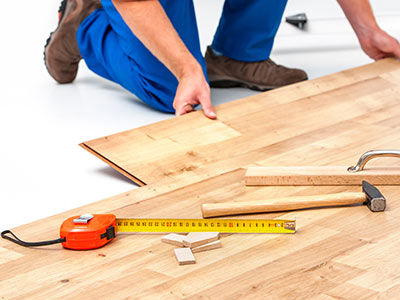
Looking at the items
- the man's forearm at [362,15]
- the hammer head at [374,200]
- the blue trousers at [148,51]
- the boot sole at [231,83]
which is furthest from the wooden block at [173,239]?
the man's forearm at [362,15]

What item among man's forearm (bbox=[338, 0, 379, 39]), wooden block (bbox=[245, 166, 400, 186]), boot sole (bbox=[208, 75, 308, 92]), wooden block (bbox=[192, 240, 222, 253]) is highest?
man's forearm (bbox=[338, 0, 379, 39])

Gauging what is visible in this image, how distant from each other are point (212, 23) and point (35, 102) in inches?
65.5

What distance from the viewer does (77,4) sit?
10.7 feet

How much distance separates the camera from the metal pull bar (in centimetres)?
182

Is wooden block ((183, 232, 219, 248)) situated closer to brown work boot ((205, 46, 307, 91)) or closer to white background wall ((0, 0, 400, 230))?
white background wall ((0, 0, 400, 230))

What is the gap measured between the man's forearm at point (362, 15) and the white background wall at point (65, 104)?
1.30 feet

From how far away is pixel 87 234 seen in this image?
1621 millimetres

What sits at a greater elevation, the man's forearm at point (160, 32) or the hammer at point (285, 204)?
the man's forearm at point (160, 32)

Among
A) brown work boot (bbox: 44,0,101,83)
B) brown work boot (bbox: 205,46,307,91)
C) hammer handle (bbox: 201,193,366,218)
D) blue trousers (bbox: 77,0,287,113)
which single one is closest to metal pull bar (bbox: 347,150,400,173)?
hammer handle (bbox: 201,193,366,218)

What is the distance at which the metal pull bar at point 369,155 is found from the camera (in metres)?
1.82

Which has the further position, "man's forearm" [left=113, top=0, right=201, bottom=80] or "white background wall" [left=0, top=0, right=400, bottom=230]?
"man's forearm" [left=113, top=0, right=201, bottom=80]

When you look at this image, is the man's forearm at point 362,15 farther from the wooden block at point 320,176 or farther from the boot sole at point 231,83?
the wooden block at point 320,176

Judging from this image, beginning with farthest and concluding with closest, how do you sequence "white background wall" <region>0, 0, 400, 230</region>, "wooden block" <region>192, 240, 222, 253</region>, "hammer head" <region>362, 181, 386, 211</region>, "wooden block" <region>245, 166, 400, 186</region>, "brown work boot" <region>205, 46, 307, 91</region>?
"brown work boot" <region>205, 46, 307, 91</region>, "white background wall" <region>0, 0, 400, 230</region>, "wooden block" <region>245, 166, 400, 186</region>, "hammer head" <region>362, 181, 386, 211</region>, "wooden block" <region>192, 240, 222, 253</region>

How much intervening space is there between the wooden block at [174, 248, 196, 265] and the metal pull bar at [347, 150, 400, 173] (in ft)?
2.00
